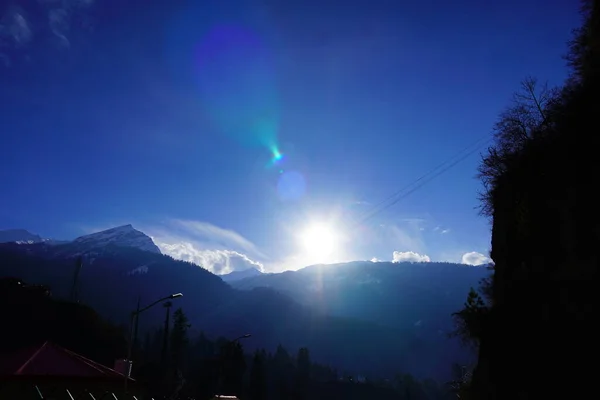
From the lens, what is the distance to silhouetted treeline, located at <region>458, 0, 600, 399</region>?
13.4m

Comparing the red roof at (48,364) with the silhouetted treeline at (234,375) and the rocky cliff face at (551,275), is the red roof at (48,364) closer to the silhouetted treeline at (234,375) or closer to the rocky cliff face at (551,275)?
the silhouetted treeline at (234,375)

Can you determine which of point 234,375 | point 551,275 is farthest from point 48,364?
point 234,375

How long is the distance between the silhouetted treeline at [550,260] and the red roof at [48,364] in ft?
82.2

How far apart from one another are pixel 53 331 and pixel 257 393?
5381 cm

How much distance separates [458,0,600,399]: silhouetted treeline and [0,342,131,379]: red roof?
25.1m

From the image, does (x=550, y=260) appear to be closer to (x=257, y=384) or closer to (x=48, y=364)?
(x=48, y=364)

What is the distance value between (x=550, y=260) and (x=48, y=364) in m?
29.7

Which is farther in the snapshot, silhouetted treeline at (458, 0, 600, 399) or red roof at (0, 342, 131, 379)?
red roof at (0, 342, 131, 379)

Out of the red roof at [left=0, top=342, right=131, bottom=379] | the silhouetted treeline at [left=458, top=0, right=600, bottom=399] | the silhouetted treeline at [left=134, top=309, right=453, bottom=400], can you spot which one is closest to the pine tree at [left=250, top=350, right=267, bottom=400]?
Answer: the silhouetted treeline at [left=134, top=309, right=453, bottom=400]

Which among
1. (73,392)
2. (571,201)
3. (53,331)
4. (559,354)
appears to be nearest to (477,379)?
(559,354)

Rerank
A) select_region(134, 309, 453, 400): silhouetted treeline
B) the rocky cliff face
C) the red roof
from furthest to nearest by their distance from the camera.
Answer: select_region(134, 309, 453, 400): silhouetted treeline → the red roof → the rocky cliff face

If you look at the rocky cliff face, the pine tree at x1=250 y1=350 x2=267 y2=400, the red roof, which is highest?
the rocky cliff face

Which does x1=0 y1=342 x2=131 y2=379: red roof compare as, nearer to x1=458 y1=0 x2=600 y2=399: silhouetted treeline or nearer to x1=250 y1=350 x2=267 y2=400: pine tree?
x1=458 y1=0 x2=600 y2=399: silhouetted treeline

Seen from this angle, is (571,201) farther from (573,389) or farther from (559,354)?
(573,389)
